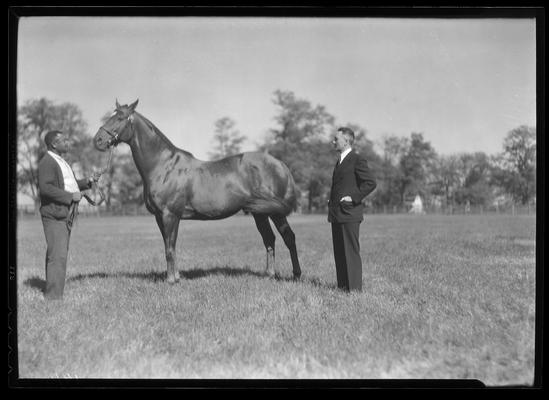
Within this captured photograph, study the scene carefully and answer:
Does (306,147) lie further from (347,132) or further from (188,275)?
(188,275)

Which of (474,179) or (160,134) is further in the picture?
(474,179)

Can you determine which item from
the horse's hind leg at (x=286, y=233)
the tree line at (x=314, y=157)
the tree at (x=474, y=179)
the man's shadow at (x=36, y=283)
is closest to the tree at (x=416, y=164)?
the tree line at (x=314, y=157)

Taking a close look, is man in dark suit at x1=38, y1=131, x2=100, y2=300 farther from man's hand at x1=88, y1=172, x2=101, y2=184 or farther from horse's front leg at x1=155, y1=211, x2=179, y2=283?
horse's front leg at x1=155, y1=211, x2=179, y2=283

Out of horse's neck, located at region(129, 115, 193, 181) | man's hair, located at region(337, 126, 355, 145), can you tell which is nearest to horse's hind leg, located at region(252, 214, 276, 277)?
horse's neck, located at region(129, 115, 193, 181)

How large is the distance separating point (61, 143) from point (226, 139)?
1.78m

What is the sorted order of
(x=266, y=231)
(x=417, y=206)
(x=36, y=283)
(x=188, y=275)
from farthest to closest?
(x=417, y=206)
(x=188, y=275)
(x=266, y=231)
(x=36, y=283)

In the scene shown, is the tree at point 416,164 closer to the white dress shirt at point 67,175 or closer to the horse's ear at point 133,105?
the horse's ear at point 133,105

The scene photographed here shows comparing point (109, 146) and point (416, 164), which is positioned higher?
point (109, 146)

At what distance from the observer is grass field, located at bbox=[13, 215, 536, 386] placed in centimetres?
394

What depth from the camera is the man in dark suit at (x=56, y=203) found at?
4.63m

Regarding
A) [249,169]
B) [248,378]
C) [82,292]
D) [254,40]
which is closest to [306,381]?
[248,378]

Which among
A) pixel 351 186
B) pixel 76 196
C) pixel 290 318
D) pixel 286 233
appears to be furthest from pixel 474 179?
pixel 76 196

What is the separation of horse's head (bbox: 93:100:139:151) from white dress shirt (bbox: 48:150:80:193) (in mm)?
396

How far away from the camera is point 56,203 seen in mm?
4703
